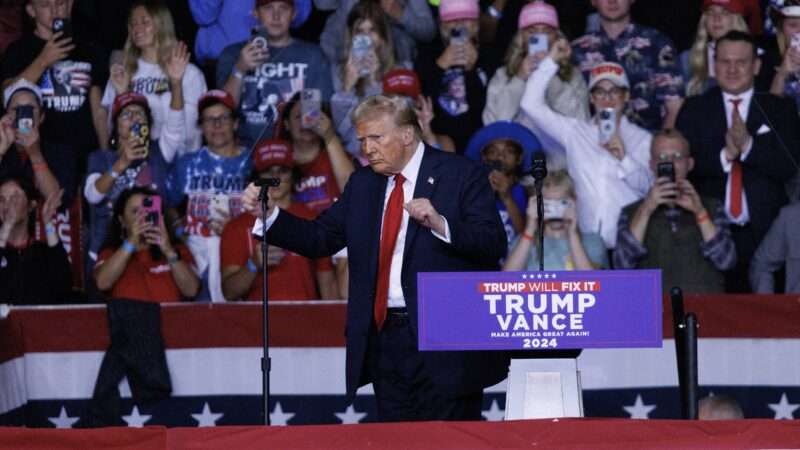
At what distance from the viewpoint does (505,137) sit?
10.1m

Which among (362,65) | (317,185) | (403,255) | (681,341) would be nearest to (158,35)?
A: (362,65)

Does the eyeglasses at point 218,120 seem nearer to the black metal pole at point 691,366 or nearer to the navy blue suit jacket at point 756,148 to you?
the navy blue suit jacket at point 756,148

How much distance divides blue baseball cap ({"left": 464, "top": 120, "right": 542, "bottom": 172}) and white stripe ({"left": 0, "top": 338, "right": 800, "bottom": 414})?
1720 mm

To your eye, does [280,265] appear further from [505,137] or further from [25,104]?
[25,104]

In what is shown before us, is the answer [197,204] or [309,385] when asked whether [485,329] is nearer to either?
[309,385]

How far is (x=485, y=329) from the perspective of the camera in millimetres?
5730

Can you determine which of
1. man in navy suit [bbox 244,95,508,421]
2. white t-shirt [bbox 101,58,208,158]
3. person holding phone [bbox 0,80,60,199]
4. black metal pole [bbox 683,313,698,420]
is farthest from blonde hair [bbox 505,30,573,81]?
black metal pole [bbox 683,313,698,420]

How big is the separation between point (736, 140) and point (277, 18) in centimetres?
295

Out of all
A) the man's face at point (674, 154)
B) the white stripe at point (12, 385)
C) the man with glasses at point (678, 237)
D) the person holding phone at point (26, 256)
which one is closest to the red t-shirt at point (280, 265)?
the person holding phone at point (26, 256)

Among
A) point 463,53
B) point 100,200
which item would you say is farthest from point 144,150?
point 463,53

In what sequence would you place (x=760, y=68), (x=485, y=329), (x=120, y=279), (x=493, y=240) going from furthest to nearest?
(x=760, y=68) → (x=120, y=279) → (x=493, y=240) → (x=485, y=329)

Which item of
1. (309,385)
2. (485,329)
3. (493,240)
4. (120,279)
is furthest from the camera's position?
(120,279)

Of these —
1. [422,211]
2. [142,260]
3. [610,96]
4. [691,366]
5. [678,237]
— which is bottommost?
[691,366]

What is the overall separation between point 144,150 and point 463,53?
206cm
